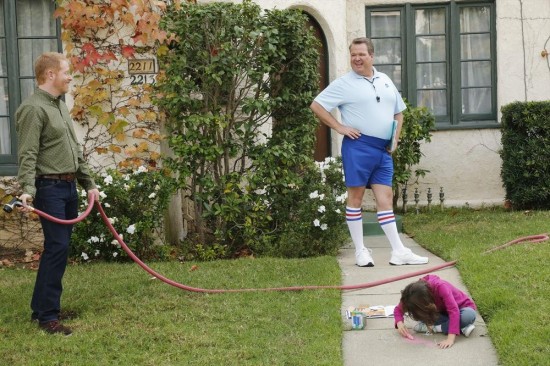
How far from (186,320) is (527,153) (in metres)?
6.28

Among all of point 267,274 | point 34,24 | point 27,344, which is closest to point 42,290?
point 27,344

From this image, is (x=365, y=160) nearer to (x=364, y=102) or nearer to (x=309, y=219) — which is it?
(x=364, y=102)

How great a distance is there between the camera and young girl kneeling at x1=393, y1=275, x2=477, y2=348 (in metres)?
5.48

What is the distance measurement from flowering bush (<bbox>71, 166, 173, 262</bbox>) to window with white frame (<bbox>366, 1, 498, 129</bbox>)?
4.75 m

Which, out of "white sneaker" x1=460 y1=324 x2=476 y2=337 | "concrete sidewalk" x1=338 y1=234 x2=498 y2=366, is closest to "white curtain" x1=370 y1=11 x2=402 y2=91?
"concrete sidewalk" x1=338 y1=234 x2=498 y2=366

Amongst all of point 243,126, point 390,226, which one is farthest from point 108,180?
point 390,226

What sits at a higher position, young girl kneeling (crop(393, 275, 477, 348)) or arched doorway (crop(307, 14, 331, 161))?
arched doorway (crop(307, 14, 331, 161))

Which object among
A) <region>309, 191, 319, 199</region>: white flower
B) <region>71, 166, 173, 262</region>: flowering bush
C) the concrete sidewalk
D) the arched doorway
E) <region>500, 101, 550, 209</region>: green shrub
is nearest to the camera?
the concrete sidewalk

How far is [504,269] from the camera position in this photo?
6867mm

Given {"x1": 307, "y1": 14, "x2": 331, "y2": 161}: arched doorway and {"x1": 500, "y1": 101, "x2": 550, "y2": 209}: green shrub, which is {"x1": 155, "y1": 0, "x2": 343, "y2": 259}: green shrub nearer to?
{"x1": 307, "y1": 14, "x2": 331, "y2": 161}: arched doorway

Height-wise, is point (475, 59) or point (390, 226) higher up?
point (475, 59)

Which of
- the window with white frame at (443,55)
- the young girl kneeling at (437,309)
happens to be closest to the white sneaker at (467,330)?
the young girl kneeling at (437,309)

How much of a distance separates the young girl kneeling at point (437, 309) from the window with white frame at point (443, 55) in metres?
6.68

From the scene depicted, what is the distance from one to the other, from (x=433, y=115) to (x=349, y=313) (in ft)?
20.7
